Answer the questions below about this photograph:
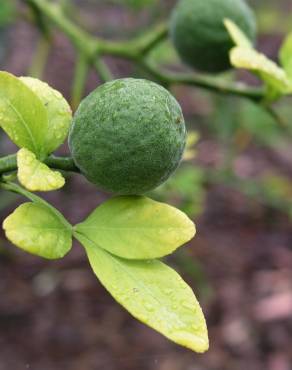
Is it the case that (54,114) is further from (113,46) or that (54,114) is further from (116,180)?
(113,46)

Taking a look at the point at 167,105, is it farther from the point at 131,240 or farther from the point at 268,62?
the point at 268,62

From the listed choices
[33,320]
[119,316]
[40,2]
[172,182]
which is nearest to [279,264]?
[119,316]

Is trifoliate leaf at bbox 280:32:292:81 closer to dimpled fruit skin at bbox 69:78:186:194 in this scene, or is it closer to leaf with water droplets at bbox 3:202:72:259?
dimpled fruit skin at bbox 69:78:186:194

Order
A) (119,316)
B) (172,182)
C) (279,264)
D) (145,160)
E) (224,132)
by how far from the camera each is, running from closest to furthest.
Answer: (145,160)
(172,182)
(224,132)
(119,316)
(279,264)

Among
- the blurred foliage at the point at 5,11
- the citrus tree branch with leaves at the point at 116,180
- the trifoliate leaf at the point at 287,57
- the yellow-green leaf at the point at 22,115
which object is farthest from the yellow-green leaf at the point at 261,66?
the blurred foliage at the point at 5,11

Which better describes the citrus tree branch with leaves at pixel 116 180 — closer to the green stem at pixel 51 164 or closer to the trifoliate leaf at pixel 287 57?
the green stem at pixel 51 164
